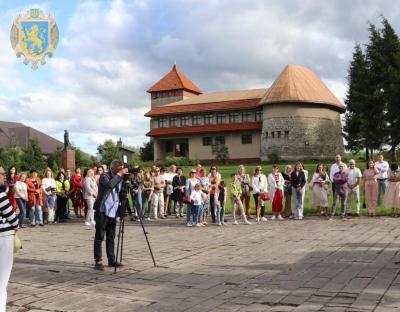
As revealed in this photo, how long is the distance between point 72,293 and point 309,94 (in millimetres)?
55179

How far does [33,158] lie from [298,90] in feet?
103

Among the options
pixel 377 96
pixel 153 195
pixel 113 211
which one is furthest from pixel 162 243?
pixel 377 96

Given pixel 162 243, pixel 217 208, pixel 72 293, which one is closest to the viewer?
pixel 72 293

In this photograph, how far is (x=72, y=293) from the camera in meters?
6.66

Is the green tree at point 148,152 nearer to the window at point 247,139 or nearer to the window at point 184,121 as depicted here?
the window at point 184,121

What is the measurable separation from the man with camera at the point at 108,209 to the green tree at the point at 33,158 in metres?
45.5

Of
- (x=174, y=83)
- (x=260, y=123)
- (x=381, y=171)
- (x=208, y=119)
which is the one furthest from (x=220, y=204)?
(x=174, y=83)

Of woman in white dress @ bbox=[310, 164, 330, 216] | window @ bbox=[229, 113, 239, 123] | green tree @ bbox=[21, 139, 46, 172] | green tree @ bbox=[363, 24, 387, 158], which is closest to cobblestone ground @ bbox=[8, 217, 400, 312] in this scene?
woman in white dress @ bbox=[310, 164, 330, 216]

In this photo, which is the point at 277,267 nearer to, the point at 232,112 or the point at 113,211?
the point at 113,211

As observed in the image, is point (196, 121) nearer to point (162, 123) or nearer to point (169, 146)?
point (162, 123)

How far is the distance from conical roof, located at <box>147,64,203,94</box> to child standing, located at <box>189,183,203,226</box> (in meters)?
64.0

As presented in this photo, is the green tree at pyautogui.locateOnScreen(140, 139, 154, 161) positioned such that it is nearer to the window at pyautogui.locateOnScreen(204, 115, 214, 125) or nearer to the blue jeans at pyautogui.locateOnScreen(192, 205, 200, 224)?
the window at pyautogui.locateOnScreen(204, 115, 214, 125)

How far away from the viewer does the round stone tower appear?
58.1 m

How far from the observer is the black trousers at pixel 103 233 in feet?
27.7
